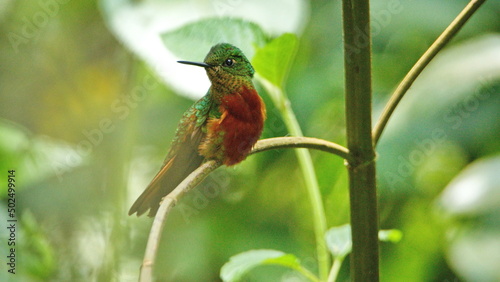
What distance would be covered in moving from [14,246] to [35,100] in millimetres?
1462

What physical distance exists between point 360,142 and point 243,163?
3.14 ft

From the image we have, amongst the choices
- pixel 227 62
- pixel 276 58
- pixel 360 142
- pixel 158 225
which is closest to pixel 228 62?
pixel 227 62

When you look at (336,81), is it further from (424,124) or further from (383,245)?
(383,245)

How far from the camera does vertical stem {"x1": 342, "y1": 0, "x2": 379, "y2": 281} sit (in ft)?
2.46

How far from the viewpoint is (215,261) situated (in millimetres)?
1994

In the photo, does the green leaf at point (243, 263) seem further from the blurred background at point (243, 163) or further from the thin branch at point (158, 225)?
the blurred background at point (243, 163)

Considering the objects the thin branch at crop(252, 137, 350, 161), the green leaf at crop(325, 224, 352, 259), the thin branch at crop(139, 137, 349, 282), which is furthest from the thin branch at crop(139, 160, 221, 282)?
the green leaf at crop(325, 224, 352, 259)

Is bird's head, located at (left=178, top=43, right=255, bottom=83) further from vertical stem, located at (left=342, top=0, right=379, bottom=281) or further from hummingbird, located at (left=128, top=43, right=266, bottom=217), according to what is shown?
vertical stem, located at (left=342, top=0, right=379, bottom=281)

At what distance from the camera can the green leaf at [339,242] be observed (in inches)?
41.4

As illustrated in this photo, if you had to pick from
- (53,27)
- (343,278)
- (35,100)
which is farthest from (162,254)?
(53,27)

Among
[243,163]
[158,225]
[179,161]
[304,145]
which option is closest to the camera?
[158,225]

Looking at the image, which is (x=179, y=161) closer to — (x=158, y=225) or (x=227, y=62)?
(x=227, y=62)

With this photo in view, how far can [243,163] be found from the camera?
1.75 meters

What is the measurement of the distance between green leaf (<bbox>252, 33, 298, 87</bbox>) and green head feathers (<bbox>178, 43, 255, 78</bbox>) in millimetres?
46
